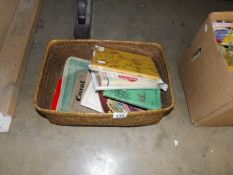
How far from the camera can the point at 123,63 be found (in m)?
1.18

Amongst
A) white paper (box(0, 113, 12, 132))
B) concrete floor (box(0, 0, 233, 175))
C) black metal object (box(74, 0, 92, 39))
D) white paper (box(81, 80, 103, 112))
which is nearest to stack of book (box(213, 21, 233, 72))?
concrete floor (box(0, 0, 233, 175))

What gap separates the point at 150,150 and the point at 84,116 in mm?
406

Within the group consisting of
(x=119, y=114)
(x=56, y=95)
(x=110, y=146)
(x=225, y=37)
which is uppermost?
(x=225, y=37)

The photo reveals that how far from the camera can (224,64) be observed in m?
0.98

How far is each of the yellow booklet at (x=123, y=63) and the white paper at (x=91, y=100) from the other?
0.43ft

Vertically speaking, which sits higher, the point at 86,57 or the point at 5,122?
the point at 86,57

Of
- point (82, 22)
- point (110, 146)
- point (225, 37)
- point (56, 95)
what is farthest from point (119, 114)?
point (82, 22)

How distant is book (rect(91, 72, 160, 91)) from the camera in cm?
109

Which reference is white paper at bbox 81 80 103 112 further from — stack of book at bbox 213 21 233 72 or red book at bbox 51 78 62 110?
stack of book at bbox 213 21 233 72

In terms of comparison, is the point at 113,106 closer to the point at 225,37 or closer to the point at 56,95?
the point at 56,95

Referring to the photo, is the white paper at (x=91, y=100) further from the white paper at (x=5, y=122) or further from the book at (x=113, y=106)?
the white paper at (x=5, y=122)

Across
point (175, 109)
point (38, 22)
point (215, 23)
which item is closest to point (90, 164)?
point (175, 109)

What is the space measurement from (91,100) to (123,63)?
0.24 m

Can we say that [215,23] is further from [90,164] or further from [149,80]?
[90,164]
